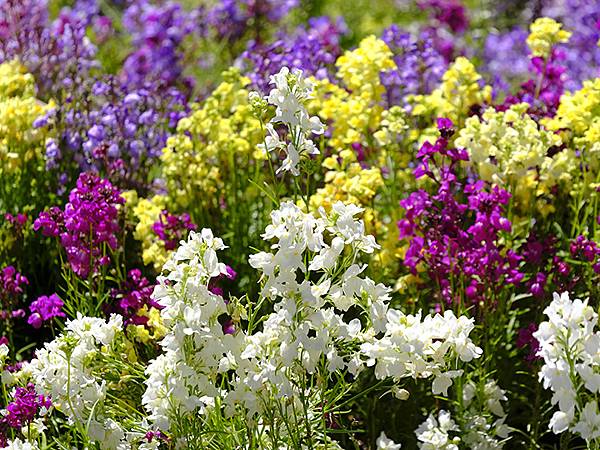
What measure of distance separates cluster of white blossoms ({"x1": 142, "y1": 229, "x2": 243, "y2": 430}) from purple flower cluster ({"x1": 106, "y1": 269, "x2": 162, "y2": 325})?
0.53 m


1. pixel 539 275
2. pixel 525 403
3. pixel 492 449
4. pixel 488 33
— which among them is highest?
pixel 539 275

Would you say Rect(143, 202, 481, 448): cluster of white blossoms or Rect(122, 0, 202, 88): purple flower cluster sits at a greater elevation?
Rect(143, 202, 481, 448): cluster of white blossoms

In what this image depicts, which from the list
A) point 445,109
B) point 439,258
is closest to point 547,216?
point 445,109

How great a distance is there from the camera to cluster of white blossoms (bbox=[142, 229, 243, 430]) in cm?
221

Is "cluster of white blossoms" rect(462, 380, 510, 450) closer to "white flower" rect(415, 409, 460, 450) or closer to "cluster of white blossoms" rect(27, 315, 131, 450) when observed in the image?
"white flower" rect(415, 409, 460, 450)

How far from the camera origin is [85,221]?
284cm

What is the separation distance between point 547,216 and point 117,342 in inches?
70.0

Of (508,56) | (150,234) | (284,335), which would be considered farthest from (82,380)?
(508,56)

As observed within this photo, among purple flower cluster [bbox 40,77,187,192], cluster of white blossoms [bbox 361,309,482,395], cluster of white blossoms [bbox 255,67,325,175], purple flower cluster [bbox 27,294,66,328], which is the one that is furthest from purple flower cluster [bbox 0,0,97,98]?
cluster of white blossoms [bbox 361,309,482,395]

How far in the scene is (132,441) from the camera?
8.20ft

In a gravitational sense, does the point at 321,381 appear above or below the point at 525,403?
above

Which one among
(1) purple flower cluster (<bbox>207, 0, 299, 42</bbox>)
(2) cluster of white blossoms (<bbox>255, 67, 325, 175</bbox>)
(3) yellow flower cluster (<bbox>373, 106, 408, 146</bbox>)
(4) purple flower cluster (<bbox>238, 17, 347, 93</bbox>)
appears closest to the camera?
(2) cluster of white blossoms (<bbox>255, 67, 325, 175</bbox>)

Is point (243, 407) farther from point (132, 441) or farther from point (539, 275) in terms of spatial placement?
point (539, 275)

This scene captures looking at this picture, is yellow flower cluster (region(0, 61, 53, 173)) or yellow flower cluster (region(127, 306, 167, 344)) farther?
yellow flower cluster (region(0, 61, 53, 173))
